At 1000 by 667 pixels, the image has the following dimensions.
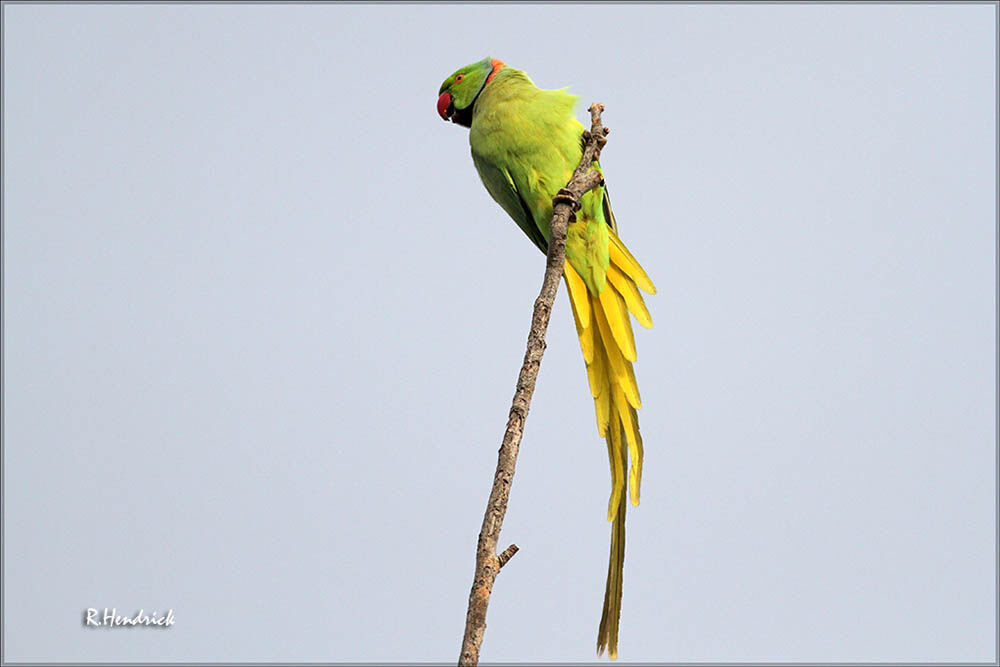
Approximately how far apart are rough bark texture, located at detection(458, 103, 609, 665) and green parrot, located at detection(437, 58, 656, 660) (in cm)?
47

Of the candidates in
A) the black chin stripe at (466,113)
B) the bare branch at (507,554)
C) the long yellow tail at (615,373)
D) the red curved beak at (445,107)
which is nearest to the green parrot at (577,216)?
the long yellow tail at (615,373)

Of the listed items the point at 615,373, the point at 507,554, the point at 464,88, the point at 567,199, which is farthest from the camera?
the point at 464,88

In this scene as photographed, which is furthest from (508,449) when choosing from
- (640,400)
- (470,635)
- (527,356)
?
(640,400)

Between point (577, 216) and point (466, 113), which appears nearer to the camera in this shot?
point (577, 216)

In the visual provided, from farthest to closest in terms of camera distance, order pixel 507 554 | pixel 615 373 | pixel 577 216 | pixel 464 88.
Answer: pixel 464 88
pixel 577 216
pixel 615 373
pixel 507 554

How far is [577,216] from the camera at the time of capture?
98.7 inches

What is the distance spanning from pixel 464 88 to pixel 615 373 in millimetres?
1231

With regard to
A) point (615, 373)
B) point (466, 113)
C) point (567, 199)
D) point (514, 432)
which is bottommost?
point (514, 432)

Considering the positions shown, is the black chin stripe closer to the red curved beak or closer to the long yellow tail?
the red curved beak

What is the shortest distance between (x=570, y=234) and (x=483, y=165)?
39 centimetres

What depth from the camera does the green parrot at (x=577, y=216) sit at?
7.90 feet

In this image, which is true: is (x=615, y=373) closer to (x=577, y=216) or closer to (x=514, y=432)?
(x=577, y=216)

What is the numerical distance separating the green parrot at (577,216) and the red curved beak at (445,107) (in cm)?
29

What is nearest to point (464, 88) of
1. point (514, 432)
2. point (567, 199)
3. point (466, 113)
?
point (466, 113)
